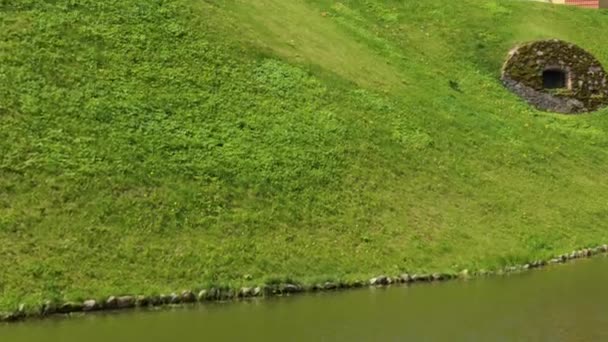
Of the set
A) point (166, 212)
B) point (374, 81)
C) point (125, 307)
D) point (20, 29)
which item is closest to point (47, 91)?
point (20, 29)

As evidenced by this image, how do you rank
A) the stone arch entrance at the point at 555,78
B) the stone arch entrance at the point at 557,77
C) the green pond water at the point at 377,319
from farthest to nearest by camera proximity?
the stone arch entrance at the point at 555,78
the stone arch entrance at the point at 557,77
the green pond water at the point at 377,319

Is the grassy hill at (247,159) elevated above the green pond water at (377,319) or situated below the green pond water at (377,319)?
above

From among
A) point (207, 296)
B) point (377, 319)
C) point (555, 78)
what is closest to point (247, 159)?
point (207, 296)

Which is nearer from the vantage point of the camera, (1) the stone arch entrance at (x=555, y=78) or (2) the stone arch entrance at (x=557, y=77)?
(2) the stone arch entrance at (x=557, y=77)

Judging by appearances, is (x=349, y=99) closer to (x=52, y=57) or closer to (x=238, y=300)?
(x=52, y=57)

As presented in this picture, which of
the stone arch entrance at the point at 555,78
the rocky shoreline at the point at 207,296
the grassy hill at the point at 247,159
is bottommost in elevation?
the rocky shoreline at the point at 207,296

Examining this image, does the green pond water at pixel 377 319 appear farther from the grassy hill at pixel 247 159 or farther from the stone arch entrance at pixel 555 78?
the stone arch entrance at pixel 555 78

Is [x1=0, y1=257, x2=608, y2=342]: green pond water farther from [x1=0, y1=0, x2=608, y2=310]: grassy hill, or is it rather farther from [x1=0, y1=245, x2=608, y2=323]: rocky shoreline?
[x1=0, y1=0, x2=608, y2=310]: grassy hill

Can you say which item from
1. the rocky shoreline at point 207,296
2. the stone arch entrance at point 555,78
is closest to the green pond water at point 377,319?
the rocky shoreline at point 207,296
